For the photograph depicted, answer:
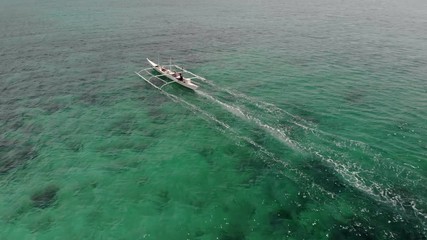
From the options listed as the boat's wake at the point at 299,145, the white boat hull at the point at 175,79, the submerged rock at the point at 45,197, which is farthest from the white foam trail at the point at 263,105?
the submerged rock at the point at 45,197

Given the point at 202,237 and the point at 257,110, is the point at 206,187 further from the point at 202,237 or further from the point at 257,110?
the point at 257,110

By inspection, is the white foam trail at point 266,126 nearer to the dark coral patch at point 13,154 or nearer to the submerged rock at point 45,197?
the submerged rock at point 45,197

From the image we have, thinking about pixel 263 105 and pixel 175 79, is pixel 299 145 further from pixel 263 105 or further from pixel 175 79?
pixel 175 79

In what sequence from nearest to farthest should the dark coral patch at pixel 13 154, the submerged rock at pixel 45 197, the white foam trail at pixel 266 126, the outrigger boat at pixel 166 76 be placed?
the submerged rock at pixel 45 197 → the dark coral patch at pixel 13 154 → the white foam trail at pixel 266 126 → the outrigger boat at pixel 166 76

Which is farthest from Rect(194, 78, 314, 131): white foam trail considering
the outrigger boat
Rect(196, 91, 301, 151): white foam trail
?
the outrigger boat

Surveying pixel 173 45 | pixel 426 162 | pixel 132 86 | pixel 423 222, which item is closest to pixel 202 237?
pixel 423 222

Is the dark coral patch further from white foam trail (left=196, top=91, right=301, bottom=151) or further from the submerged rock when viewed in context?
white foam trail (left=196, top=91, right=301, bottom=151)
